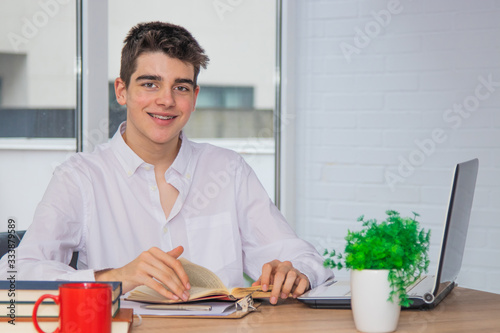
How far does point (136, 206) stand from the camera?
1856 millimetres

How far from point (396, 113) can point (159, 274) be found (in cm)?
187

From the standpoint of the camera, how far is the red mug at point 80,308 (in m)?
0.97

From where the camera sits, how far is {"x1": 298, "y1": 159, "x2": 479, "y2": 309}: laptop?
1.23 m

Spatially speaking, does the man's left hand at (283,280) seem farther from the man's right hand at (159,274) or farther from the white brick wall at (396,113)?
the white brick wall at (396,113)

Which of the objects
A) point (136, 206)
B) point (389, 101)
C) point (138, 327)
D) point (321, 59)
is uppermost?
point (321, 59)

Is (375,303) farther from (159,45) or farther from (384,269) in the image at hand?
(159,45)

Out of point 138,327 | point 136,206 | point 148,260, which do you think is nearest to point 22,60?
point 136,206

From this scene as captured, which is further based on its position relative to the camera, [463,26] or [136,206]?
[463,26]

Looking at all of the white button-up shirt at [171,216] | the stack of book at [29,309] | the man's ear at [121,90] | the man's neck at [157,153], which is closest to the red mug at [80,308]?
the stack of book at [29,309]

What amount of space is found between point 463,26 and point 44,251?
200 cm

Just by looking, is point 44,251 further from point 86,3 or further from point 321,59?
point 321,59

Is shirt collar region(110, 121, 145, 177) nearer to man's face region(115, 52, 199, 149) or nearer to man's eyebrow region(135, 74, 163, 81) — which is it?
man's face region(115, 52, 199, 149)

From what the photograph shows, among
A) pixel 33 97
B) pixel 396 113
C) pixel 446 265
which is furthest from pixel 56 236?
pixel 396 113

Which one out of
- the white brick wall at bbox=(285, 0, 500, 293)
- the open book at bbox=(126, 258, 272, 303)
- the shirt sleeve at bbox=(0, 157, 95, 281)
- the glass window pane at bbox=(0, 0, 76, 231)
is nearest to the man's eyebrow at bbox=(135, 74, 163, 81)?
the shirt sleeve at bbox=(0, 157, 95, 281)
